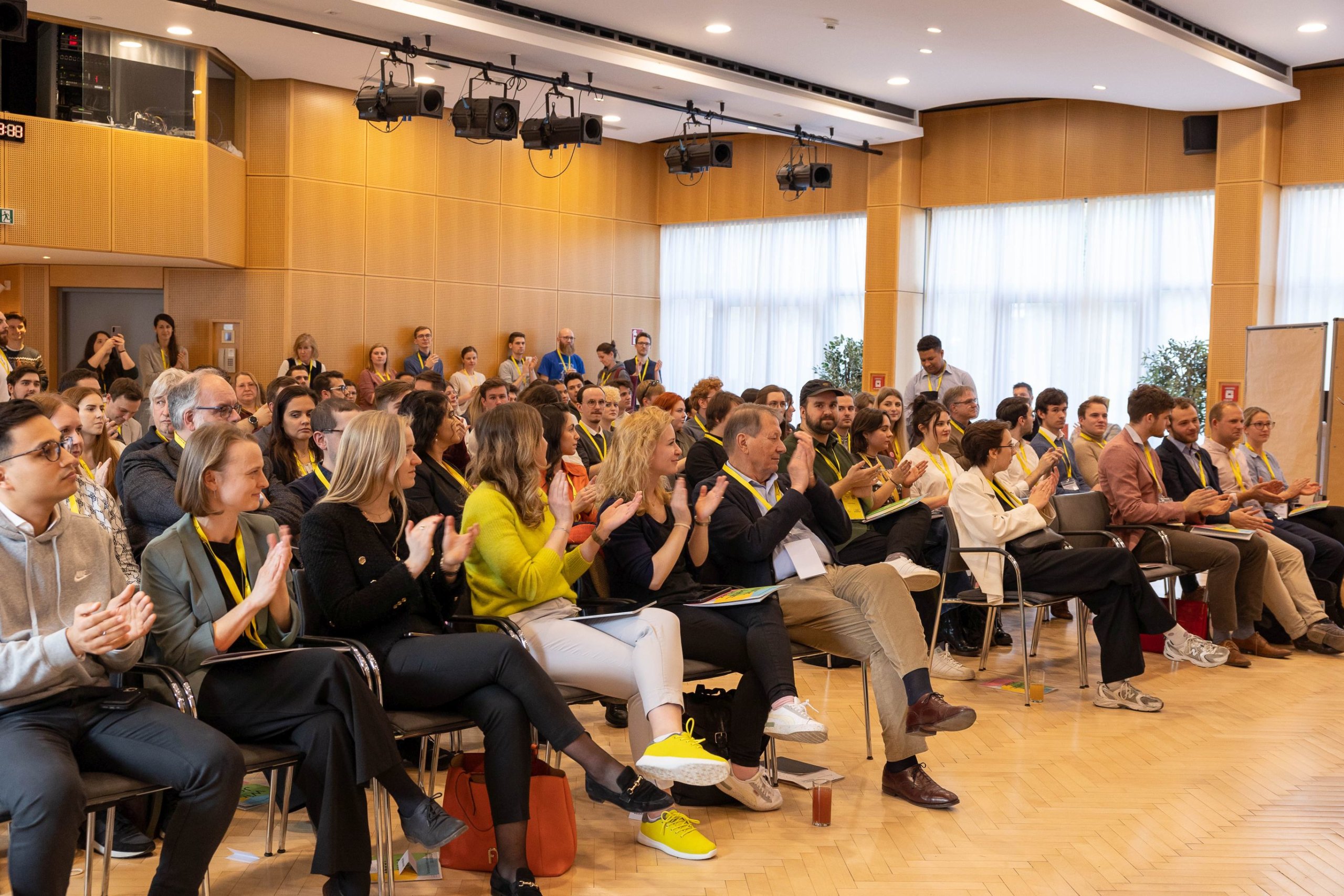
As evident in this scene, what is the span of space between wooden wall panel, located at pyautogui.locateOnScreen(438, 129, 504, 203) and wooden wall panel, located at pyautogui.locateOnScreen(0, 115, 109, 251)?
381cm

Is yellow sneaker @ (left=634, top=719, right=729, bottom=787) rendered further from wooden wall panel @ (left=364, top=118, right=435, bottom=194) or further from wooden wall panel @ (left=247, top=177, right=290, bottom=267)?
wooden wall panel @ (left=364, top=118, right=435, bottom=194)

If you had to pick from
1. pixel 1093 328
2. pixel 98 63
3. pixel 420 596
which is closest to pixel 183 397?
pixel 420 596

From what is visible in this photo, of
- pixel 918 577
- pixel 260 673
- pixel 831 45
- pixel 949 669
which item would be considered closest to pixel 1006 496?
pixel 949 669

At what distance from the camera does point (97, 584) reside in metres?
2.83

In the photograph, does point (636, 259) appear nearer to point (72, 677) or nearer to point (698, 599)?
point (698, 599)

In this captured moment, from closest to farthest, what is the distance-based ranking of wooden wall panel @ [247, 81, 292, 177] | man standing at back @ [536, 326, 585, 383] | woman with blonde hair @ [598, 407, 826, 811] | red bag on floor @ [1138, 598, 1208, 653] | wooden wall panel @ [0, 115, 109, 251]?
1. woman with blonde hair @ [598, 407, 826, 811]
2. red bag on floor @ [1138, 598, 1208, 653]
3. wooden wall panel @ [0, 115, 109, 251]
4. wooden wall panel @ [247, 81, 292, 177]
5. man standing at back @ [536, 326, 585, 383]

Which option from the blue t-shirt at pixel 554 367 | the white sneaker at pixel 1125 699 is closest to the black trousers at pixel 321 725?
the white sneaker at pixel 1125 699

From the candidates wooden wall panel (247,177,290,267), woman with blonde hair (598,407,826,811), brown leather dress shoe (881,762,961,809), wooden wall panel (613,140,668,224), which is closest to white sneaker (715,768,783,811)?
woman with blonde hair (598,407,826,811)

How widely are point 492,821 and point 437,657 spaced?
20.6 inches

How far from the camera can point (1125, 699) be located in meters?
5.28

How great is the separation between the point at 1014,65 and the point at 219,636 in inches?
375

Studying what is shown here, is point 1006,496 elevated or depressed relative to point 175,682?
elevated

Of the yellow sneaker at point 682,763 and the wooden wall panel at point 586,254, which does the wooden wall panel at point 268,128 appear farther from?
the yellow sneaker at point 682,763

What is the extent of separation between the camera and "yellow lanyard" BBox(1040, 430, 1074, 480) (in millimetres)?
7109
